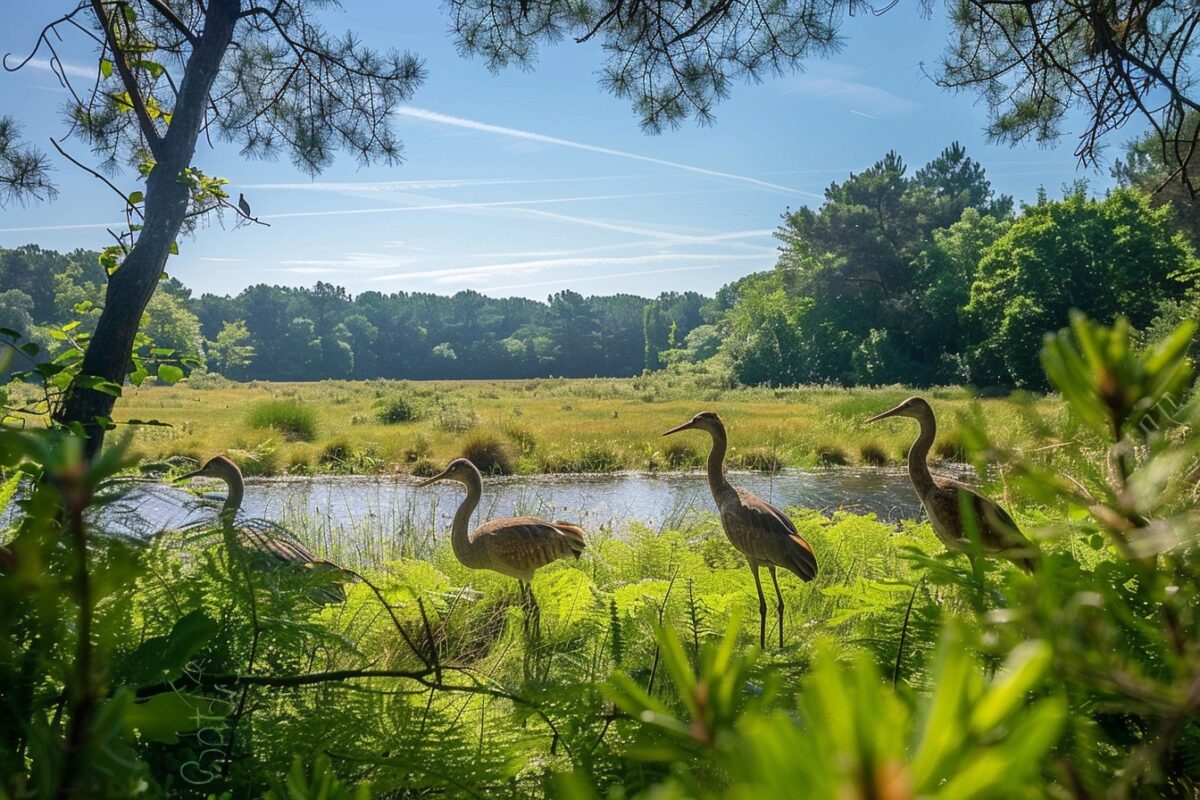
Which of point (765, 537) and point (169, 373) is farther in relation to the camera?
point (765, 537)

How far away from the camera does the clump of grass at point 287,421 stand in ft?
63.9

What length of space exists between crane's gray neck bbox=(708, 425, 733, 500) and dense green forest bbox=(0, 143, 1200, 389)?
3.47 meters

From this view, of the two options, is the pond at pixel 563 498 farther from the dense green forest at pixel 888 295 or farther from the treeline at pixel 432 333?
the treeline at pixel 432 333

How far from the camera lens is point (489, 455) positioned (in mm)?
16406

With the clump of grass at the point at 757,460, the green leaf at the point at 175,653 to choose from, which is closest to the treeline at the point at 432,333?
the clump of grass at the point at 757,460

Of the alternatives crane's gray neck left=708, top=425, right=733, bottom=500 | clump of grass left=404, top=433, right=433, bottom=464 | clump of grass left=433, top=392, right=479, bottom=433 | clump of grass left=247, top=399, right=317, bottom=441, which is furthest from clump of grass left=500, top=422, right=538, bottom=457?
crane's gray neck left=708, top=425, right=733, bottom=500

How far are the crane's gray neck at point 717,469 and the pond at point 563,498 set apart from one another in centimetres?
150

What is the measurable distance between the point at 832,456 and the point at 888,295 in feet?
101

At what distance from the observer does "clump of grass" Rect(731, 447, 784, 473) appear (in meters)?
16.0

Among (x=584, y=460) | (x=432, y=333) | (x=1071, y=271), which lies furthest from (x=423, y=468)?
(x=432, y=333)

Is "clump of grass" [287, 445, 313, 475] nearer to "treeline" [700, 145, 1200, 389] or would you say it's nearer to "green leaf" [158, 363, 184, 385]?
"green leaf" [158, 363, 184, 385]

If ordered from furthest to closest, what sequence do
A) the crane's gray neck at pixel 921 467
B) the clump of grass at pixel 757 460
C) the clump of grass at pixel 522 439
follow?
the clump of grass at pixel 522 439
the clump of grass at pixel 757 460
the crane's gray neck at pixel 921 467

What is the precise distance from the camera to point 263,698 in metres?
0.95

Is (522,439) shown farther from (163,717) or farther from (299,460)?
(163,717)
